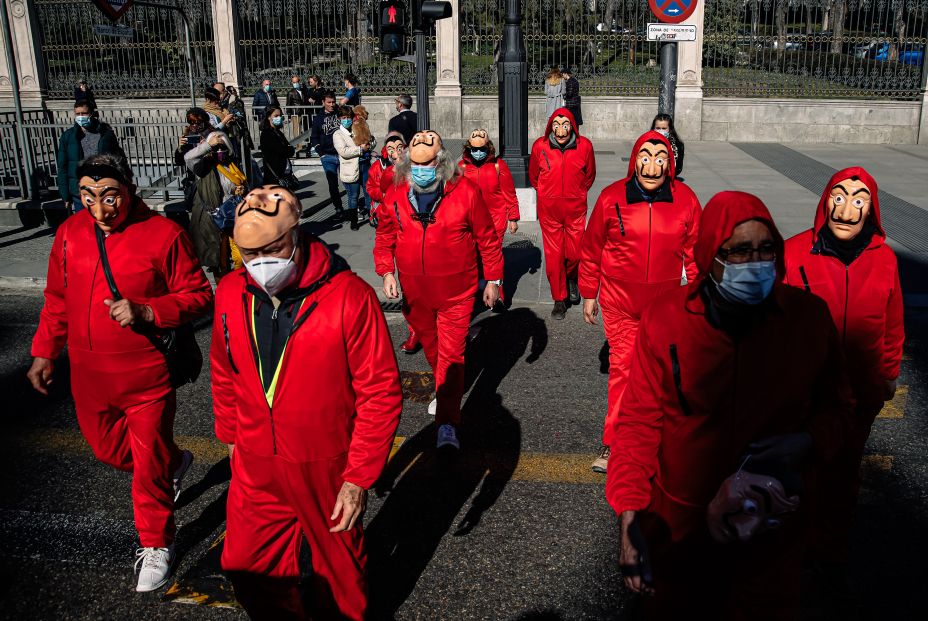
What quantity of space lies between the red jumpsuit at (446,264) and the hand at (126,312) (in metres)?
1.88

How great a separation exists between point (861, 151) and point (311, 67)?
1336 cm

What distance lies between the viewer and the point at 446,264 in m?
5.15

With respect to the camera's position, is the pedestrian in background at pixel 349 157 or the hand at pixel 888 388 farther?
the pedestrian in background at pixel 349 157

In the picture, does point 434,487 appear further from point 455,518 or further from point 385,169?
point 385,169

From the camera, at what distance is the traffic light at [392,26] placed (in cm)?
947

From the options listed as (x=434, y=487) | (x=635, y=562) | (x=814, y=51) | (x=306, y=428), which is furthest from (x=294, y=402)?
(x=814, y=51)

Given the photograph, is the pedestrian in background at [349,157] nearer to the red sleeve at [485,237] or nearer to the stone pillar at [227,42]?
the red sleeve at [485,237]

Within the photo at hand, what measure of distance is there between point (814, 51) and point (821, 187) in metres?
7.40

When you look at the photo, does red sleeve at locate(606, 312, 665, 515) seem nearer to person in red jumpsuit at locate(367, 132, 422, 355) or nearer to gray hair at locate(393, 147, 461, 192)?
gray hair at locate(393, 147, 461, 192)

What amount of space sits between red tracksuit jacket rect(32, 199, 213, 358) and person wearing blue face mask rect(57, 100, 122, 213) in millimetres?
6248

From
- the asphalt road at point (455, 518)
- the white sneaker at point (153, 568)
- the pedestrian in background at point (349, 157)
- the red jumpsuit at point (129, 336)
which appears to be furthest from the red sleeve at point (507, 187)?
the white sneaker at point (153, 568)

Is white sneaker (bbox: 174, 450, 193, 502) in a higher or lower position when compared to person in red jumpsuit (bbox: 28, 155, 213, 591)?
lower

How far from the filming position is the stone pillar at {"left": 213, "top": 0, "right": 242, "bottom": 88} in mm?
21328

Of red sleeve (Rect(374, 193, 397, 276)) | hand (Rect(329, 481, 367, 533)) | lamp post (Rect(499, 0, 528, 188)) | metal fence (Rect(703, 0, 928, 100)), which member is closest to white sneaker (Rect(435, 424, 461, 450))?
red sleeve (Rect(374, 193, 397, 276))
